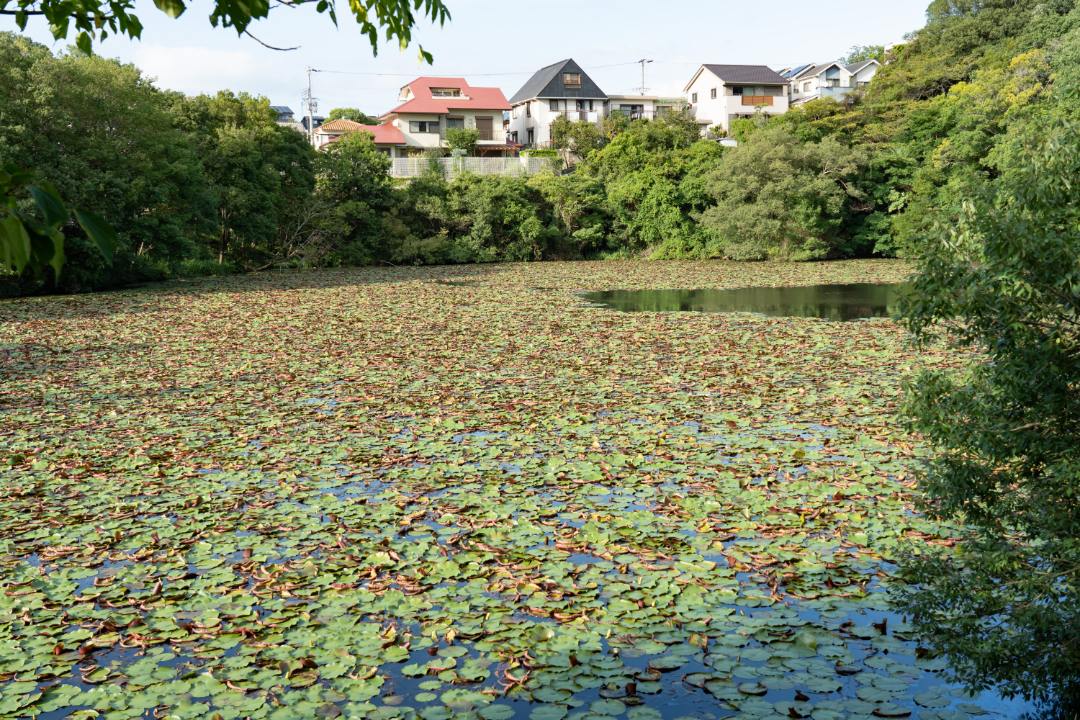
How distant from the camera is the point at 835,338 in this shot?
530 inches

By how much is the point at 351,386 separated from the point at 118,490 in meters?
4.09

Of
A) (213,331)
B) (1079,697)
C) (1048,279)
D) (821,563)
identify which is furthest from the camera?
(213,331)

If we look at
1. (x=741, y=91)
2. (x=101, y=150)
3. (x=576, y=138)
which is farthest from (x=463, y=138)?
(x=101, y=150)

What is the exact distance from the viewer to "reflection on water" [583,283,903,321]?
17.4 m

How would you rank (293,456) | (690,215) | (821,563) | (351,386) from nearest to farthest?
(821,563) < (293,456) < (351,386) < (690,215)

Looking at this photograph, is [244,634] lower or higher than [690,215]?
lower

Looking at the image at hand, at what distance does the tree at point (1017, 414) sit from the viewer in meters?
3.10

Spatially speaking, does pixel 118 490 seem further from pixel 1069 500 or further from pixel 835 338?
pixel 835 338

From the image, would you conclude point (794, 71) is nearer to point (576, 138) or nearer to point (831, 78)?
point (831, 78)

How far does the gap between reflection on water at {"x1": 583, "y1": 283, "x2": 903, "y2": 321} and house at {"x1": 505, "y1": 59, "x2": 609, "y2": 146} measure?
3734 centimetres

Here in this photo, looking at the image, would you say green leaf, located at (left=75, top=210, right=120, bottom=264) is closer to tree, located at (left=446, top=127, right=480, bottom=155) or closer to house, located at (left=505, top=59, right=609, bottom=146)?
tree, located at (left=446, top=127, right=480, bottom=155)

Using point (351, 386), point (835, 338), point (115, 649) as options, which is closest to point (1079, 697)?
point (115, 649)

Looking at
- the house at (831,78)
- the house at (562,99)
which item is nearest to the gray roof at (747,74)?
the house at (831,78)

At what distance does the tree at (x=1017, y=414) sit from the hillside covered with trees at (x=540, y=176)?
20122 millimetres
